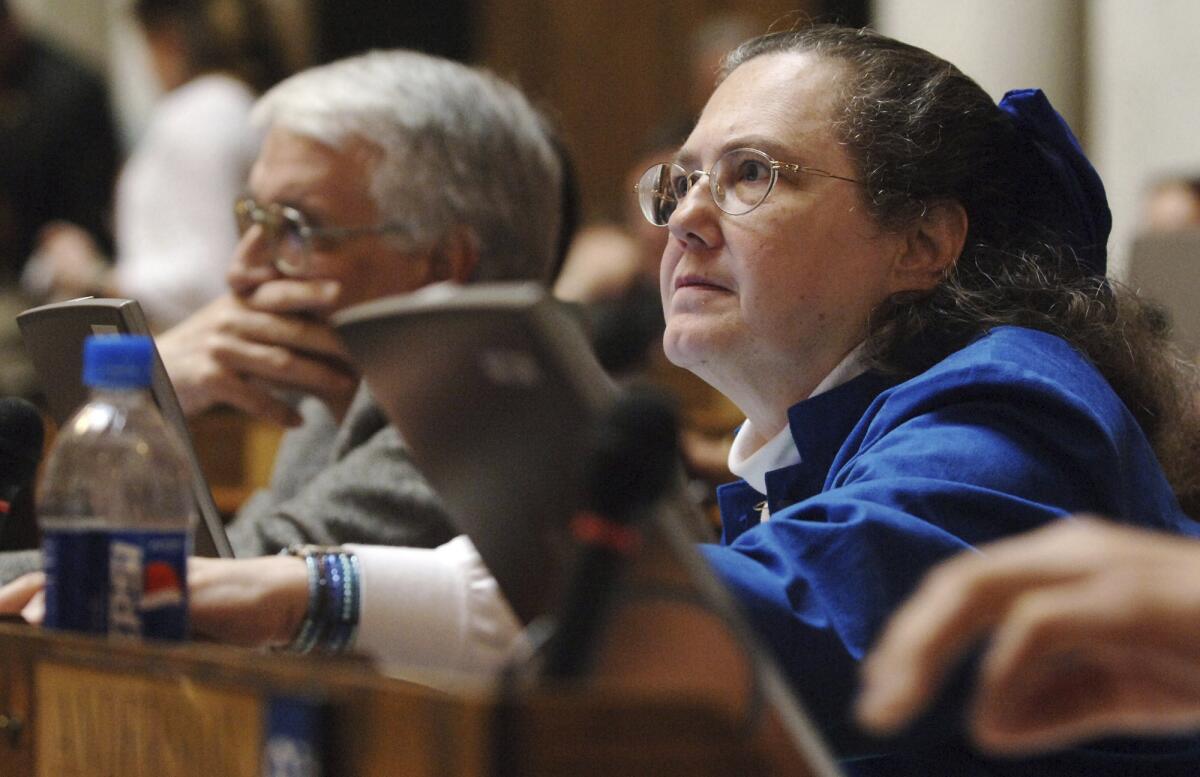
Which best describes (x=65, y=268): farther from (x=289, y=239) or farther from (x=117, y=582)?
(x=117, y=582)

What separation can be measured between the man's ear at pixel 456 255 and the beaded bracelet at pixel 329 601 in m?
1.05

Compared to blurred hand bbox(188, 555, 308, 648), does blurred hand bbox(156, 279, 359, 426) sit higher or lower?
lower

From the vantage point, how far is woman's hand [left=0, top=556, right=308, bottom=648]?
139 centimetres

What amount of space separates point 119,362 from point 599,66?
20.0 ft

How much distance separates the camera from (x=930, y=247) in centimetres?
189

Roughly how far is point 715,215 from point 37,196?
14.3ft

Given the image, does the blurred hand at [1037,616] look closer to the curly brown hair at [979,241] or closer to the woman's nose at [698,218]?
the curly brown hair at [979,241]

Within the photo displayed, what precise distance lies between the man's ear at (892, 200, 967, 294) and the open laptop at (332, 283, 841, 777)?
0.76 metres

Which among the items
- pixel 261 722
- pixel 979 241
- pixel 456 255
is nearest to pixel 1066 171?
pixel 979 241

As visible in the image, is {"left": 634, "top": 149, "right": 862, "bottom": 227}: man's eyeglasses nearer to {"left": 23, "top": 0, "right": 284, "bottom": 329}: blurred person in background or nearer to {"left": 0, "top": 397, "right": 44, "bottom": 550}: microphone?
{"left": 0, "top": 397, "right": 44, "bottom": 550}: microphone

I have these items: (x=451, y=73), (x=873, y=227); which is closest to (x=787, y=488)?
(x=873, y=227)

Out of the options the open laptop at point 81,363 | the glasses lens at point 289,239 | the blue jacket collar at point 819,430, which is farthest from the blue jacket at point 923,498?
the glasses lens at point 289,239

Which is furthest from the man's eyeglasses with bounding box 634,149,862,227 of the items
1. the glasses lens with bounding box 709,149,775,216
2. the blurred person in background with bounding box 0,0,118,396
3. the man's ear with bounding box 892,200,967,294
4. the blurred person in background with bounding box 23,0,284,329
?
the blurred person in background with bounding box 0,0,118,396

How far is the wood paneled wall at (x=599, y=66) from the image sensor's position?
706cm
